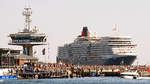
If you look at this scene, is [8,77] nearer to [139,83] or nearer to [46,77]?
[46,77]

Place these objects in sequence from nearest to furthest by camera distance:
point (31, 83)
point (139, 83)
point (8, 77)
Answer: point (31, 83)
point (139, 83)
point (8, 77)

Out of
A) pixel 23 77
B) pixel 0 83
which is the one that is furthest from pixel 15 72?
pixel 0 83

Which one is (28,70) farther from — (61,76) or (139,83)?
(139,83)

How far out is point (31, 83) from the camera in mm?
162750

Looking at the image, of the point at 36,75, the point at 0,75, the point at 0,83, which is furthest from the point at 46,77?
the point at 0,83

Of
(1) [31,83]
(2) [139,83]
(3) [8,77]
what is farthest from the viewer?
(3) [8,77]

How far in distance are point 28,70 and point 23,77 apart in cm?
372

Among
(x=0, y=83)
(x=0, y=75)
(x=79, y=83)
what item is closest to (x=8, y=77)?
(x=0, y=75)

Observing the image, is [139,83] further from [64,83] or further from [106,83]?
[64,83]

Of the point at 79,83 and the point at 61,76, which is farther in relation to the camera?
the point at 61,76

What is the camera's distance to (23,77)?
195875 millimetres

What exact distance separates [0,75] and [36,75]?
481 inches

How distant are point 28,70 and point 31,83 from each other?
36089 mm

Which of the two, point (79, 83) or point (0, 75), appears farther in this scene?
point (0, 75)
